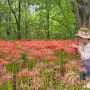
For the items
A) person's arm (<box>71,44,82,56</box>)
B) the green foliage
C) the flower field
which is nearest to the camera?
the flower field

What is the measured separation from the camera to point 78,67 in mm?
5953

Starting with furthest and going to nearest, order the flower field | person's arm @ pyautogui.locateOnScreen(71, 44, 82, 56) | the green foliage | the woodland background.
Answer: the green foliage, the woodland background, person's arm @ pyautogui.locateOnScreen(71, 44, 82, 56), the flower field

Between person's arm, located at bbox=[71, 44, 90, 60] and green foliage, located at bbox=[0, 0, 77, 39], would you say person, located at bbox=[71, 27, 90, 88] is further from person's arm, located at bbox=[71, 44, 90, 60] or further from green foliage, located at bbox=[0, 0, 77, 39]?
green foliage, located at bbox=[0, 0, 77, 39]

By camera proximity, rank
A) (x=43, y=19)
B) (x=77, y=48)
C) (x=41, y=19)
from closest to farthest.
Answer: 1. (x=77, y=48)
2. (x=41, y=19)
3. (x=43, y=19)

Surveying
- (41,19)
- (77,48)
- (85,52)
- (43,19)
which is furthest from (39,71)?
(43,19)

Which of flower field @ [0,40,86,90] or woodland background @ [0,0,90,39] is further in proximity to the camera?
woodland background @ [0,0,90,39]

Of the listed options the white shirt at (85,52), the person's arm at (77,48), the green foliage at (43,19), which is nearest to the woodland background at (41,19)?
the green foliage at (43,19)

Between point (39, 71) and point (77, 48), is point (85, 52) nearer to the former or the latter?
point (77, 48)

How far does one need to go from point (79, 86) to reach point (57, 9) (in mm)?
20286

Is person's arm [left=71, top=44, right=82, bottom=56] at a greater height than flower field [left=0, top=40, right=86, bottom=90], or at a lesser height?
greater

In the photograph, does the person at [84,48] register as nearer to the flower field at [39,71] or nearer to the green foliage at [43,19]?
the flower field at [39,71]

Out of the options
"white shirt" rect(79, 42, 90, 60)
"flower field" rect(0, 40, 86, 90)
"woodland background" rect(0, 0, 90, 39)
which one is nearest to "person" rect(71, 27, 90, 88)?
"white shirt" rect(79, 42, 90, 60)

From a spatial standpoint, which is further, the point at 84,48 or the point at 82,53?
the point at 84,48

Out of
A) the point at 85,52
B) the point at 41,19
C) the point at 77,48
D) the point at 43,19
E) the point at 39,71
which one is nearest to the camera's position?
the point at 39,71
